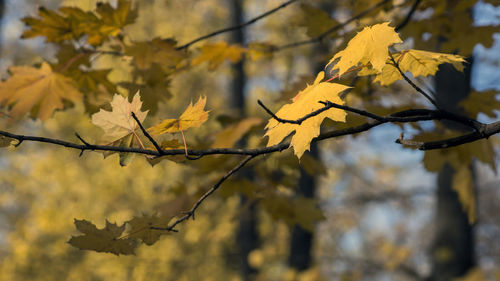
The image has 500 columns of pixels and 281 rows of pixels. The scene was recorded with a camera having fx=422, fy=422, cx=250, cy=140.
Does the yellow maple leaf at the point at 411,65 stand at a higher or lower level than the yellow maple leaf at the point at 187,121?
higher

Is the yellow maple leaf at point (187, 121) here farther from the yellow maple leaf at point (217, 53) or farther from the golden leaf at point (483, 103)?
the golden leaf at point (483, 103)

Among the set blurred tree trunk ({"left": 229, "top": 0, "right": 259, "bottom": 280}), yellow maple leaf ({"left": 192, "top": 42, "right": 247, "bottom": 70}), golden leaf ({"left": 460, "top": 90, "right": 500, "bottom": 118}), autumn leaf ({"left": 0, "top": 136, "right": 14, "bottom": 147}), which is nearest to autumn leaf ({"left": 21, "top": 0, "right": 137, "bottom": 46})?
yellow maple leaf ({"left": 192, "top": 42, "right": 247, "bottom": 70})

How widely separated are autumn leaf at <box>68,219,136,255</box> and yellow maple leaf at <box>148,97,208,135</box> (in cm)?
31

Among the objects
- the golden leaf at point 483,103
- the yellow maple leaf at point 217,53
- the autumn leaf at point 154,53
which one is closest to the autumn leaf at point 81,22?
the autumn leaf at point 154,53

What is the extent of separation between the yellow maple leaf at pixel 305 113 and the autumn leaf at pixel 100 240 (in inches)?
20.9

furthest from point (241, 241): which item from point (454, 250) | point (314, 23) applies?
point (314, 23)

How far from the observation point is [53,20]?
1877 mm

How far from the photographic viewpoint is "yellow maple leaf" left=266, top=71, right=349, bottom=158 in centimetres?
104

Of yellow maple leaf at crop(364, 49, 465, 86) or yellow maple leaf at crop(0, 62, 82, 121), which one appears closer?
yellow maple leaf at crop(364, 49, 465, 86)

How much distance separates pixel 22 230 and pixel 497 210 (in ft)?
37.9

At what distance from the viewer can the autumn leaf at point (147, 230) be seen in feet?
4.17

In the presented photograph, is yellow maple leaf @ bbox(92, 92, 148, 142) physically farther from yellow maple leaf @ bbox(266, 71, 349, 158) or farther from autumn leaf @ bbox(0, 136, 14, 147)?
yellow maple leaf @ bbox(266, 71, 349, 158)

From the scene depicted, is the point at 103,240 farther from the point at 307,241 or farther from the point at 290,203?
the point at 307,241

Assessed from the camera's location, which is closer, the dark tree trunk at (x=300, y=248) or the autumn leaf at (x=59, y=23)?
the autumn leaf at (x=59, y=23)
